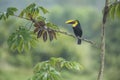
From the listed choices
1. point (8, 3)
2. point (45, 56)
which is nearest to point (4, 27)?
point (45, 56)

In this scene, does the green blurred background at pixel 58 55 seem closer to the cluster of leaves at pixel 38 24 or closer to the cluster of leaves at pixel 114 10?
the cluster of leaves at pixel 38 24

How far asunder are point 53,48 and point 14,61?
181 inches

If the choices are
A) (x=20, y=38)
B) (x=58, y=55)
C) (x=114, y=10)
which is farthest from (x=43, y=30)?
(x=58, y=55)

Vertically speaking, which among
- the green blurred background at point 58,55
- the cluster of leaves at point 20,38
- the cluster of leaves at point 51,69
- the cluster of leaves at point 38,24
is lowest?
the green blurred background at point 58,55

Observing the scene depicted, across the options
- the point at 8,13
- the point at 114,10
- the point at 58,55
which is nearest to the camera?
the point at 114,10

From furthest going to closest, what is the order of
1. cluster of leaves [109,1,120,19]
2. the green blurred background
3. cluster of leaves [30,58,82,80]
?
the green blurred background → cluster of leaves [30,58,82,80] → cluster of leaves [109,1,120,19]

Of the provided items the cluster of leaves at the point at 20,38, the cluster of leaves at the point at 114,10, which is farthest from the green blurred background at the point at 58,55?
the cluster of leaves at the point at 114,10

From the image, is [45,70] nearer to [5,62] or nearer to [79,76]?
[5,62]

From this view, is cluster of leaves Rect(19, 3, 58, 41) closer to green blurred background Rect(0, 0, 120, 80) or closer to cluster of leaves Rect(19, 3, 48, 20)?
cluster of leaves Rect(19, 3, 48, 20)

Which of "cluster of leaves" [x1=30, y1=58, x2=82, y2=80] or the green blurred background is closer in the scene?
"cluster of leaves" [x1=30, y1=58, x2=82, y2=80]

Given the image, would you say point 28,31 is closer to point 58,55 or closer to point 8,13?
point 8,13

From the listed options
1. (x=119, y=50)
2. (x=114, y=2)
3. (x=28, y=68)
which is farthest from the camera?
(x=28, y=68)

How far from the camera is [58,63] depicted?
3361 mm

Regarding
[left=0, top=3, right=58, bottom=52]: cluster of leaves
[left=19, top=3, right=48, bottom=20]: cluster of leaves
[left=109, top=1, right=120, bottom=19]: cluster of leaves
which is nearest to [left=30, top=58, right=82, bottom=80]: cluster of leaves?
[left=0, top=3, right=58, bottom=52]: cluster of leaves
